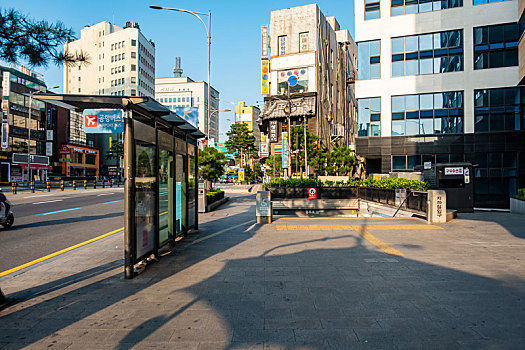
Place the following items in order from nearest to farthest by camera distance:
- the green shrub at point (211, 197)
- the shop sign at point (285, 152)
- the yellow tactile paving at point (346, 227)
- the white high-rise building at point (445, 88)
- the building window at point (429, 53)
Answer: the yellow tactile paving at point (346, 227), the green shrub at point (211, 197), the white high-rise building at point (445, 88), the building window at point (429, 53), the shop sign at point (285, 152)

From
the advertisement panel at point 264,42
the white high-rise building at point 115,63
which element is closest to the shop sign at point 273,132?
the advertisement panel at point 264,42

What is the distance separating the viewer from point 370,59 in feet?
105

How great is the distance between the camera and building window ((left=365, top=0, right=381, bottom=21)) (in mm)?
31609

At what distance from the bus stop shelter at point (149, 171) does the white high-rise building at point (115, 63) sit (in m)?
83.4

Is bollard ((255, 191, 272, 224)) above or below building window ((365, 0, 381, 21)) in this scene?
below

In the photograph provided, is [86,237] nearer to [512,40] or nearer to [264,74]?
[512,40]

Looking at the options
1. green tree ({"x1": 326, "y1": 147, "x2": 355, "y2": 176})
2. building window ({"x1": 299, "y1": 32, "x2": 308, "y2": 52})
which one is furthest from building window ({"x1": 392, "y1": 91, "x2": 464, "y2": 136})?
building window ({"x1": 299, "y1": 32, "x2": 308, "y2": 52})

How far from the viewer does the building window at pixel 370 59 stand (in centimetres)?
3172

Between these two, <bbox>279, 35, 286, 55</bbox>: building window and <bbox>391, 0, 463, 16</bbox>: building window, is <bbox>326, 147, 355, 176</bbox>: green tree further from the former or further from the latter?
<bbox>279, 35, 286, 55</bbox>: building window

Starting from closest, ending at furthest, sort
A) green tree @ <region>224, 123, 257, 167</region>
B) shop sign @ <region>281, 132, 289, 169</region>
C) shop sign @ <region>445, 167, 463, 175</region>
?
1. shop sign @ <region>445, 167, 463, 175</region>
2. shop sign @ <region>281, 132, 289, 169</region>
3. green tree @ <region>224, 123, 257, 167</region>

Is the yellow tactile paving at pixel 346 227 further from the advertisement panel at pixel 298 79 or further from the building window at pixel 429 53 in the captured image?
the advertisement panel at pixel 298 79

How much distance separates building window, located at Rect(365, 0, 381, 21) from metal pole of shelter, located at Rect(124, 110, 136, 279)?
31874 millimetres

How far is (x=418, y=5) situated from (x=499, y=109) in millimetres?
11296

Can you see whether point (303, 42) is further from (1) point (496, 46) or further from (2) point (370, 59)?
(1) point (496, 46)
